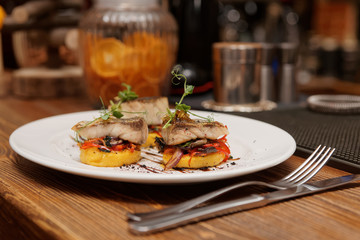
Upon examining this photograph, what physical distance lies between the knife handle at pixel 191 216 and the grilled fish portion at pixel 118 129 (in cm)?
35

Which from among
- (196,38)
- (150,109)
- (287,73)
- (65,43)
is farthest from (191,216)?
(65,43)

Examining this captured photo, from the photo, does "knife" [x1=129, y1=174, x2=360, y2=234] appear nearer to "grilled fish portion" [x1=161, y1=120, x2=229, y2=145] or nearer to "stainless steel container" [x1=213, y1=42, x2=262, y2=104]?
"grilled fish portion" [x1=161, y1=120, x2=229, y2=145]

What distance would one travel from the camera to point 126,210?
73cm

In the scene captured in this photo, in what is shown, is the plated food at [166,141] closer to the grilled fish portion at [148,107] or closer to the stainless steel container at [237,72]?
the grilled fish portion at [148,107]

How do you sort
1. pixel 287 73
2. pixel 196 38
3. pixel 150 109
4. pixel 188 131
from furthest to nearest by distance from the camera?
pixel 196 38, pixel 287 73, pixel 150 109, pixel 188 131

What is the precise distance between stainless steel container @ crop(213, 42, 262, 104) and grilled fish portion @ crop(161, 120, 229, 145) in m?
0.77

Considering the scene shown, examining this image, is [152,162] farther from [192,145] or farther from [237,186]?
[237,186]

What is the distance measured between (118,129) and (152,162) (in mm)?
117

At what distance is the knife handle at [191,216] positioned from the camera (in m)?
0.61

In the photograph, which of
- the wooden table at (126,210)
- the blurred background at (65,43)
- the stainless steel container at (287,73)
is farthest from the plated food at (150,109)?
the stainless steel container at (287,73)

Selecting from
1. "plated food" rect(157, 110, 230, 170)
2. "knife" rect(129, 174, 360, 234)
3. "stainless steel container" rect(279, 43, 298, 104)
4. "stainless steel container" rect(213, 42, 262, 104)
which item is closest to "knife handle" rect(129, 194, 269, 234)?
"knife" rect(129, 174, 360, 234)

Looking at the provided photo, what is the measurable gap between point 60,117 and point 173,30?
0.72 meters

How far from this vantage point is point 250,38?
4762 mm

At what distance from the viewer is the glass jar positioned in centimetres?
166
